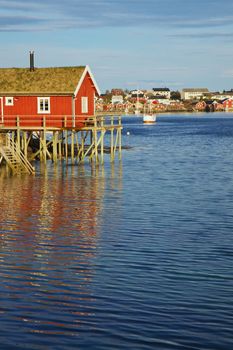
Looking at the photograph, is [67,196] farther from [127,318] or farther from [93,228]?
[127,318]

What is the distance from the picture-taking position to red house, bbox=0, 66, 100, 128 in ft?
150

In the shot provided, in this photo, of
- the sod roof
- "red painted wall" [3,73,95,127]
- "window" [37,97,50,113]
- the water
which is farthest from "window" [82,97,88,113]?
the water

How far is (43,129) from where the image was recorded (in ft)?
143

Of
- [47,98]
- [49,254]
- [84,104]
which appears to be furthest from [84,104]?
[49,254]

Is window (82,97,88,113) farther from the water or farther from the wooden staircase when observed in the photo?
the water

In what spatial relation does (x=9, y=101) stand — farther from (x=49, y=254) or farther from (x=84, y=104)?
(x=49, y=254)

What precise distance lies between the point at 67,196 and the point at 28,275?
15523 mm

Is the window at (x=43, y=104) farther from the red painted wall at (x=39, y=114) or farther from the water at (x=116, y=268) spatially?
the water at (x=116, y=268)

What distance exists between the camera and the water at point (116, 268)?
13.4m

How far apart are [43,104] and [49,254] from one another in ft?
90.1

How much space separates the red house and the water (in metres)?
11.0

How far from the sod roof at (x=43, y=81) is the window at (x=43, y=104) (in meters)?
0.54

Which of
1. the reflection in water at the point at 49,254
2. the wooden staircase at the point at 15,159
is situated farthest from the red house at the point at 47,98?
the reflection in water at the point at 49,254

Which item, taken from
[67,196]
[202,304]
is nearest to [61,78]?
[67,196]
